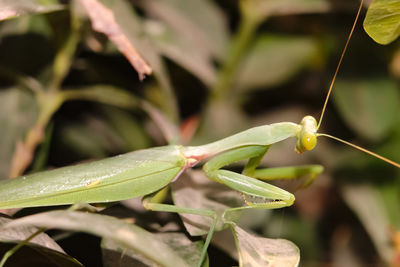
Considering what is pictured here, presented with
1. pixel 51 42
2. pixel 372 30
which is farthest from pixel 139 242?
pixel 51 42

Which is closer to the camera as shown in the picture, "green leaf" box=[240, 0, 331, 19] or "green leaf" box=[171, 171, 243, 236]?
"green leaf" box=[171, 171, 243, 236]

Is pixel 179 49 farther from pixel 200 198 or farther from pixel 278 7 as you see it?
pixel 200 198

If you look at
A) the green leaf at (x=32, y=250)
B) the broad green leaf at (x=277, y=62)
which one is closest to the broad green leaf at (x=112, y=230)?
the green leaf at (x=32, y=250)

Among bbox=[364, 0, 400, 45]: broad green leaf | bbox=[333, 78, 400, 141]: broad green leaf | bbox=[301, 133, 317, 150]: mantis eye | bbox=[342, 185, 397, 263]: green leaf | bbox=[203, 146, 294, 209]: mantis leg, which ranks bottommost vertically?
bbox=[342, 185, 397, 263]: green leaf

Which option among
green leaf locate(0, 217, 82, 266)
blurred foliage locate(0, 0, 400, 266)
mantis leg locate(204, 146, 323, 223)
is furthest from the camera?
blurred foliage locate(0, 0, 400, 266)

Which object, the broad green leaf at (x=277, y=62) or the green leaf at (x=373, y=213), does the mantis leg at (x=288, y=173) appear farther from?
the broad green leaf at (x=277, y=62)

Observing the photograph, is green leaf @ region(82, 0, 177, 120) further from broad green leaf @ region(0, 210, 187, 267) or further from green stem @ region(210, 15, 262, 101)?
broad green leaf @ region(0, 210, 187, 267)

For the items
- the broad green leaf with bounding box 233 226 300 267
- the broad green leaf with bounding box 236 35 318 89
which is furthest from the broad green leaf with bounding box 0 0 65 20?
the broad green leaf with bounding box 236 35 318 89
